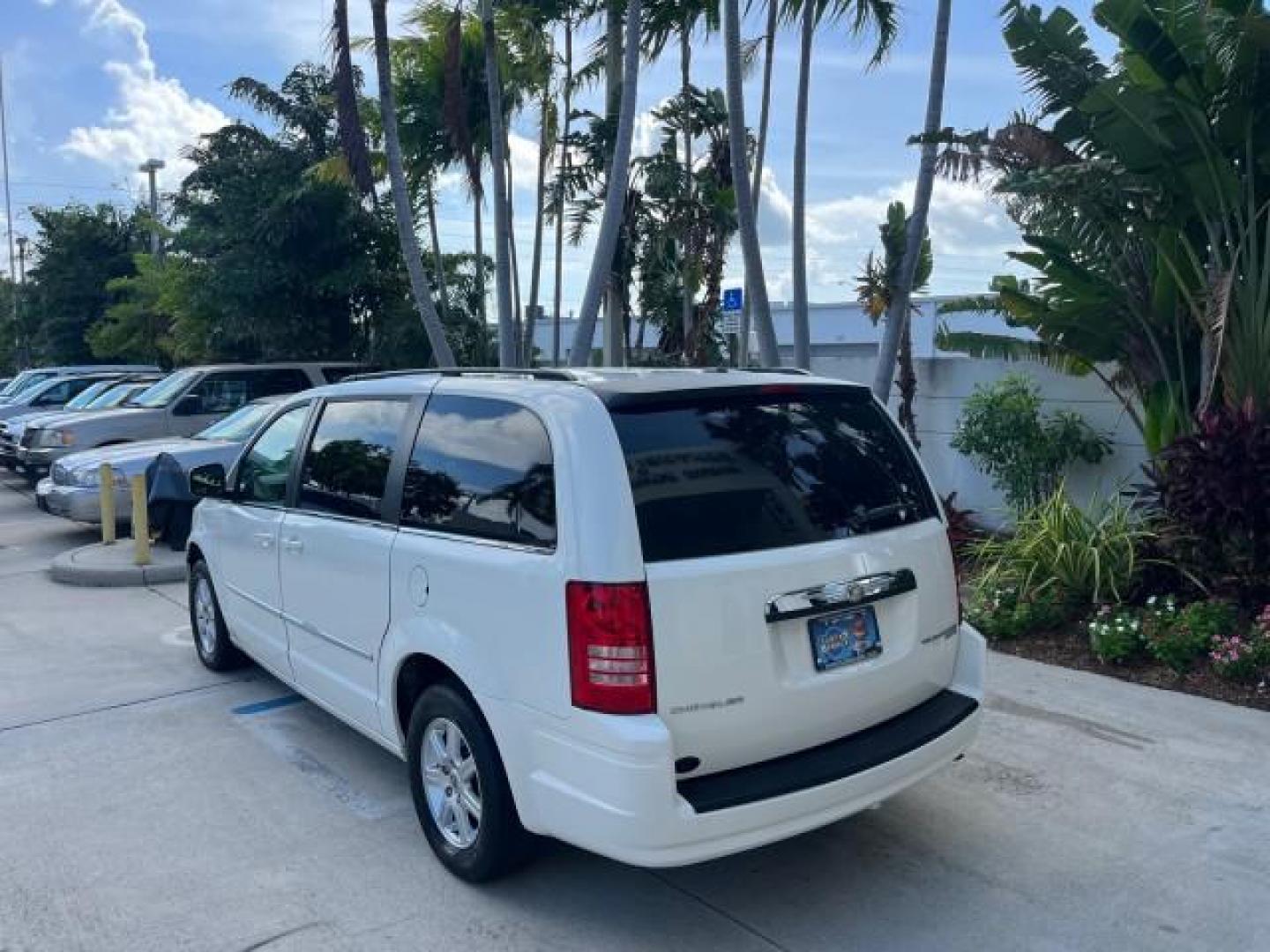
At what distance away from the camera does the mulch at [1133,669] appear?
5695mm

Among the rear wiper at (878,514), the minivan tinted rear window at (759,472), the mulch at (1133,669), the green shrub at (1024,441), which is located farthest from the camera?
the green shrub at (1024,441)

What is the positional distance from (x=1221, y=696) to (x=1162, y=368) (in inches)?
123

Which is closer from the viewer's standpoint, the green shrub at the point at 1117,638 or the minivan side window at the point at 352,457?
the minivan side window at the point at 352,457

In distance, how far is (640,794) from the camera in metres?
3.12

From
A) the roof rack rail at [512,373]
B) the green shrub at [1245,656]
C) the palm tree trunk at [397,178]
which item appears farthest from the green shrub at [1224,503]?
the palm tree trunk at [397,178]

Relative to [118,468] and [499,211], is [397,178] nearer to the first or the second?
[499,211]

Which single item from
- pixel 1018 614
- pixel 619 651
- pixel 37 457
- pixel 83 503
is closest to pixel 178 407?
pixel 37 457

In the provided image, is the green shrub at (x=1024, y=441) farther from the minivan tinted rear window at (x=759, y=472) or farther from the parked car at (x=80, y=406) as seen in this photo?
the parked car at (x=80, y=406)

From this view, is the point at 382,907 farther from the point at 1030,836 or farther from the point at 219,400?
the point at 219,400

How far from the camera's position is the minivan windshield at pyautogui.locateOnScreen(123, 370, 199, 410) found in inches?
562

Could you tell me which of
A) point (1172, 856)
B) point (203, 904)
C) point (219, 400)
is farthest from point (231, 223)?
point (1172, 856)

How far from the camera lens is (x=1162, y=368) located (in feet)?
26.2

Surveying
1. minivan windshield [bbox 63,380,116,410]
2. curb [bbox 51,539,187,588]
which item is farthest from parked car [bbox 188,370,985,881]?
minivan windshield [bbox 63,380,116,410]

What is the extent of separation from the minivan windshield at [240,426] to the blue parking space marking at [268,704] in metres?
5.56
